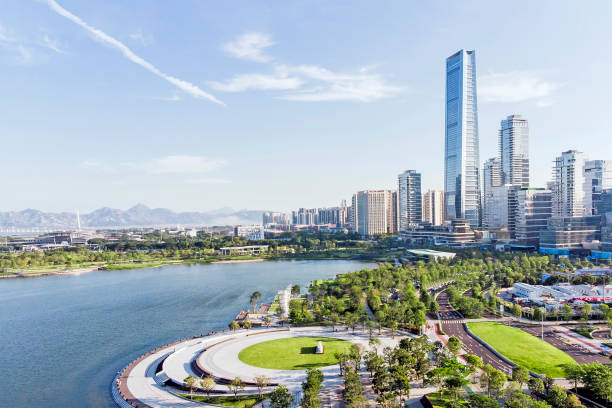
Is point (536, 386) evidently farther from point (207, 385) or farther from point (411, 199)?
Result: point (411, 199)

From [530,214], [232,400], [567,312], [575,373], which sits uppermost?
[530,214]

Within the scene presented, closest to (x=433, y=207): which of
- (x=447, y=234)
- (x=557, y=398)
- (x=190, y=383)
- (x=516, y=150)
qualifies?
(x=516, y=150)

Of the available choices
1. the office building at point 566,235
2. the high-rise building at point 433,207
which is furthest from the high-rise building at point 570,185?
the high-rise building at point 433,207

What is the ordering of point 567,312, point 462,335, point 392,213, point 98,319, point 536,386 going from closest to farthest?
point 536,386 < point 462,335 < point 567,312 < point 98,319 < point 392,213

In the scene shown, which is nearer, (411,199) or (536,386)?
(536,386)

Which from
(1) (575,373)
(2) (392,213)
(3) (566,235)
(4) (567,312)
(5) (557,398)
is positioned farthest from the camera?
(2) (392,213)

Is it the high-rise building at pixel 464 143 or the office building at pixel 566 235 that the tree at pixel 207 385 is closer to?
the office building at pixel 566 235
